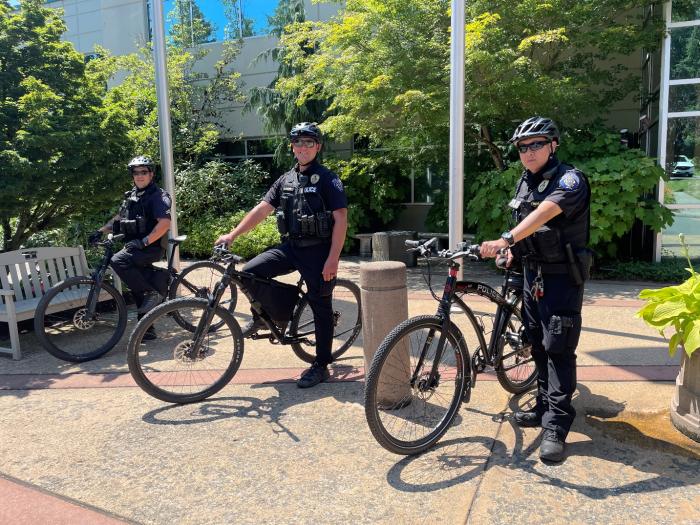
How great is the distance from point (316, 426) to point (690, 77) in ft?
28.0

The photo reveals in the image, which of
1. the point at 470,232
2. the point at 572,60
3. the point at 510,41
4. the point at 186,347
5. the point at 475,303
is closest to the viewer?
the point at 186,347

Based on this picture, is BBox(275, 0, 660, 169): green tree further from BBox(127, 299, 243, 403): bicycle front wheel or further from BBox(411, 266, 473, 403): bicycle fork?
BBox(411, 266, 473, 403): bicycle fork

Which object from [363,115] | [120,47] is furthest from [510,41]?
[120,47]

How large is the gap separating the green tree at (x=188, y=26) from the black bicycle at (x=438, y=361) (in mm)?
14008

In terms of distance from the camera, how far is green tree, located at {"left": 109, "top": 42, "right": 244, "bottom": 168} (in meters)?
14.1

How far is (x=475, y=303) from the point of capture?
462 centimetres

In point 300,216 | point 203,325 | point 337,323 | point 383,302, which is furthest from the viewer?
point 337,323

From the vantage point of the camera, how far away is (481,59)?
25.9 feet

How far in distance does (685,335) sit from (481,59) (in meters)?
5.50

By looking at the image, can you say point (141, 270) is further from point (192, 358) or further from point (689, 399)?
point (689, 399)

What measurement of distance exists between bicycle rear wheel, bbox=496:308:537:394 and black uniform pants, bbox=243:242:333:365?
1347 mm

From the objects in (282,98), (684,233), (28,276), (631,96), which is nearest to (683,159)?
(684,233)

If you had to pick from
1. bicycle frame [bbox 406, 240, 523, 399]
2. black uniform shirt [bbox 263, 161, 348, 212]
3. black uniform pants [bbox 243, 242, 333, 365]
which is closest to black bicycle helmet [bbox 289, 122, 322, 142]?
black uniform shirt [bbox 263, 161, 348, 212]

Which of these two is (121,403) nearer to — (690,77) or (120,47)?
(690,77)
